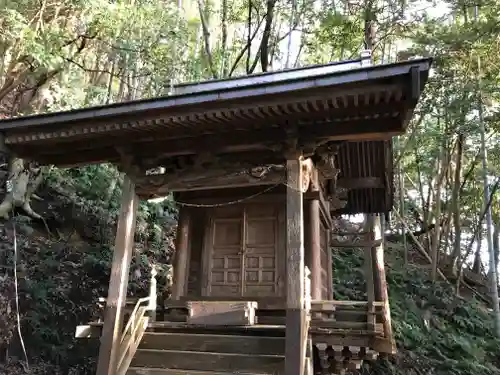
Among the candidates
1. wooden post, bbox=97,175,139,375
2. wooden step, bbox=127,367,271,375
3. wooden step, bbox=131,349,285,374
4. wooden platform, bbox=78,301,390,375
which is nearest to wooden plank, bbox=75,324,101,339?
wooden platform, bbox=78,301,390,375

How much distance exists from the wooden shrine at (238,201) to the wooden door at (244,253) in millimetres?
20

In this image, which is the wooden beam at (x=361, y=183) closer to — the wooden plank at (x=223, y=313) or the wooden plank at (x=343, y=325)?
the wooden plank at (x=343, y=325)

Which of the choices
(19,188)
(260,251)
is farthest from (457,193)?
(19,188)

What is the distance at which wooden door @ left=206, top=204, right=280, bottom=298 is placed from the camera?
26.1 feet

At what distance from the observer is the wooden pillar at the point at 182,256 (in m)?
8.16

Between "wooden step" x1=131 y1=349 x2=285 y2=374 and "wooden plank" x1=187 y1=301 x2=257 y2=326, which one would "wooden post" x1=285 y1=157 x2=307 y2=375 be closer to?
"wooden step" x1=131 y1=349 x2=285 y2=374

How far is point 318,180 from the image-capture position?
8148 millimetres

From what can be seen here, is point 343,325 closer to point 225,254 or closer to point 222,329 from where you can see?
point 222,329

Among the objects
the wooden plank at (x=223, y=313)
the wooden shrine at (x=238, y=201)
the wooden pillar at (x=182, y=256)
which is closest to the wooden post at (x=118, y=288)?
the wooden shrine at (x=238, y=201)

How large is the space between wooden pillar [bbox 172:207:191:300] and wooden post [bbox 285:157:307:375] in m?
2.85

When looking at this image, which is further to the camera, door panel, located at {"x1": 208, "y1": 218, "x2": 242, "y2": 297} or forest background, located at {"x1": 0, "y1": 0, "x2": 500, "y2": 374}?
forest background, located at {"x1": 0, "y1": 0, "x2": 500, "y2": 374}

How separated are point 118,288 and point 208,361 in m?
1.72

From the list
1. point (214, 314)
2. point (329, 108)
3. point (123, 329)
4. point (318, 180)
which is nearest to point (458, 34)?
point (318, 180)

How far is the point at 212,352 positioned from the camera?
632 centimetres
